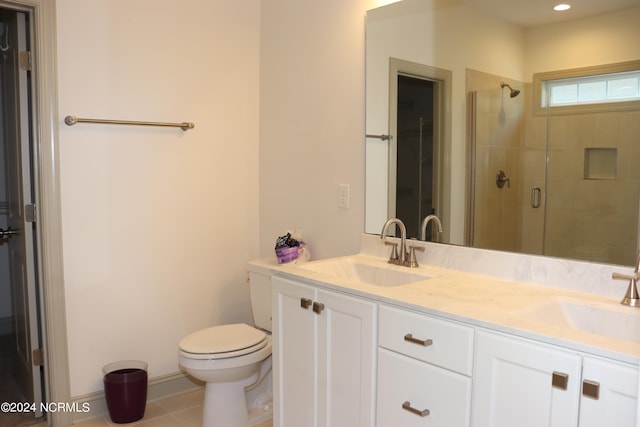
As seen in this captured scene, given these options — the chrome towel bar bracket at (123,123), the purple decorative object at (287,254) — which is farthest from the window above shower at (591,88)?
→ the chrome towel bar bracket at (123,123)

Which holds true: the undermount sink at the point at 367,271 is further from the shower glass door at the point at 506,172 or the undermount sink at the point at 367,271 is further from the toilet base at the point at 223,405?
the toilet base at the point at 223,405

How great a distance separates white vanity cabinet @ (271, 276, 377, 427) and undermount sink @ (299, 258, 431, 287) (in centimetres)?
20

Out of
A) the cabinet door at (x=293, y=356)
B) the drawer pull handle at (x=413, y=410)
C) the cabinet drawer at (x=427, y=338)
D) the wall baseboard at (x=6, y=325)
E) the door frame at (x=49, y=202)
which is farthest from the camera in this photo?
the wall baseboard at (x=6, y=325)

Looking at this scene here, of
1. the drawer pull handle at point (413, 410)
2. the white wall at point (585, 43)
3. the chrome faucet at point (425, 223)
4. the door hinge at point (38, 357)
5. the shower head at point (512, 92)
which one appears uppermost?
the white wall at point (585, 43)

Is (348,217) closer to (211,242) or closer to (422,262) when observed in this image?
(422,262)

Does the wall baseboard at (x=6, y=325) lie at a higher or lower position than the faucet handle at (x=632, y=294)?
lower

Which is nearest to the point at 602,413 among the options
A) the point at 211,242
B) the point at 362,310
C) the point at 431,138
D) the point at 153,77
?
the point at 362,310

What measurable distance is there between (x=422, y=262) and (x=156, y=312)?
1.54 m

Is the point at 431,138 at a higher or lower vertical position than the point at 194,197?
higher

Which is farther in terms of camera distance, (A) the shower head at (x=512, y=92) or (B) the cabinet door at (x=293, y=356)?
(B) the cabinet door at (x=293, y=356)

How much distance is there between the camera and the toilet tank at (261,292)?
2.72 meters

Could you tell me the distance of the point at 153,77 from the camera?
2.79 meters

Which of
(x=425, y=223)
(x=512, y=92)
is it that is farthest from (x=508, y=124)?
(x=425, y=223)

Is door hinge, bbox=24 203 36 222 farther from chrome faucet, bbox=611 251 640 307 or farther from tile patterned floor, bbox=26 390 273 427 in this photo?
chrome faucet, bbox=611 251 640 307
